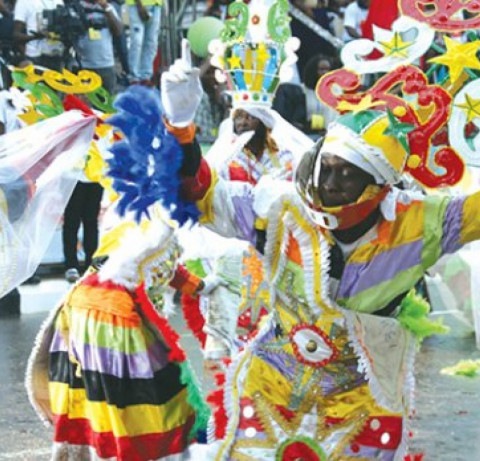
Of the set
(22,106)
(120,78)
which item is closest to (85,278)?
(22,106)

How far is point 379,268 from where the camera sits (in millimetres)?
3959

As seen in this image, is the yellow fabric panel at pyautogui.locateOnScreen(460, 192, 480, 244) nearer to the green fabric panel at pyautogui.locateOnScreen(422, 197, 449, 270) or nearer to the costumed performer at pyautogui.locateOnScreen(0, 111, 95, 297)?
the green fabric panel at pyautogui.locateOnScreen(422, 197, 449, 270)

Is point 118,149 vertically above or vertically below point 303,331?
above

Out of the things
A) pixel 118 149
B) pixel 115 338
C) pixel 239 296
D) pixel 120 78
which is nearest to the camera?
pixel 118 149

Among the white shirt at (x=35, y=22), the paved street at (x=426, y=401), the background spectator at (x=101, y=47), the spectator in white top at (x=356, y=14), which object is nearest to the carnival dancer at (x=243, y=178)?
the paved street at (x=426, y=401)

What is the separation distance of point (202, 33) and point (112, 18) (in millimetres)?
1140

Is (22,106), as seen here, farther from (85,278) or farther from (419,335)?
(419,335)

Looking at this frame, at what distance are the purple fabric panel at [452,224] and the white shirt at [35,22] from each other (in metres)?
6.92

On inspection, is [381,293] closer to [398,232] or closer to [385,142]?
[398,232]

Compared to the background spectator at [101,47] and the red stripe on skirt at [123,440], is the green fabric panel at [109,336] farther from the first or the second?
the background spectator at [101,47]

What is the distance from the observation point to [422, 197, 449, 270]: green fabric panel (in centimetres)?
399

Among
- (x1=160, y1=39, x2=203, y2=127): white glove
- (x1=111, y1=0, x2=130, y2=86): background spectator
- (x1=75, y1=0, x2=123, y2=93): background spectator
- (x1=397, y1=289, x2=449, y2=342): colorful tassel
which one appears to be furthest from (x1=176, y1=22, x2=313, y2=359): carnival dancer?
(x1=111, y1=0, x2=130, y2=86): background spectator

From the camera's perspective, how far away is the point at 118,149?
3891 millimetres

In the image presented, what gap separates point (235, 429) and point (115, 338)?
0.88 meters
